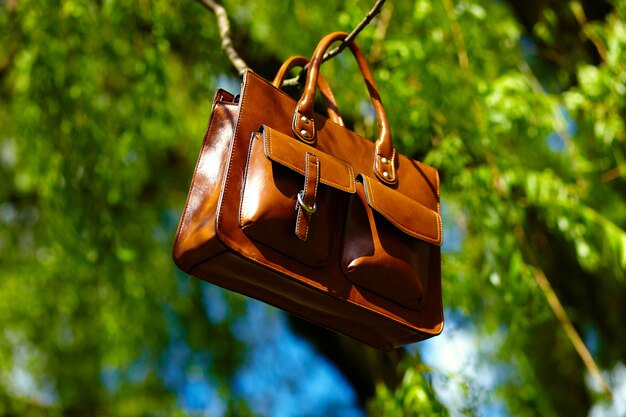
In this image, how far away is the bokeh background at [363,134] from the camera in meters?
2.09

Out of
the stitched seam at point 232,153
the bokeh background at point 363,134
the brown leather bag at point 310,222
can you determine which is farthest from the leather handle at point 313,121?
the bokeh background at point 363,134

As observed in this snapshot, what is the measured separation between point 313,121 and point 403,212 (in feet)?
0.70

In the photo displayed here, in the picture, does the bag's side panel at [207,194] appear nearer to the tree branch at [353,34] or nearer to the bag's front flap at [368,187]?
the bag's front flap at [368,187]

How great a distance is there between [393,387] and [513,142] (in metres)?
1.06

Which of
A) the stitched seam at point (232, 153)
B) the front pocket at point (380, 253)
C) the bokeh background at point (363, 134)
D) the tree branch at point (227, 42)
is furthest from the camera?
the bokeh background at point (363, 134)

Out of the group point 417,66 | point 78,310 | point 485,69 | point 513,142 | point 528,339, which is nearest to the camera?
point 417,66

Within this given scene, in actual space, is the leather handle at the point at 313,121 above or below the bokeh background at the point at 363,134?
above

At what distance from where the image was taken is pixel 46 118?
2.46 metres

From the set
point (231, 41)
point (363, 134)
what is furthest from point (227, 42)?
point (363, 134)

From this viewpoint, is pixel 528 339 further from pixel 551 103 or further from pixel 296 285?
pixel 296 285

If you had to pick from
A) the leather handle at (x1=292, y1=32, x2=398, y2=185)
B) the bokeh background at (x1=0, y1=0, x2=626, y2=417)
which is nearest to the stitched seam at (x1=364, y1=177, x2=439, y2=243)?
the leather handle at (x1=292, y1=32, x2=398, y2=185)

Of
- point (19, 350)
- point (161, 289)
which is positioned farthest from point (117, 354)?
A: point (19, 350)

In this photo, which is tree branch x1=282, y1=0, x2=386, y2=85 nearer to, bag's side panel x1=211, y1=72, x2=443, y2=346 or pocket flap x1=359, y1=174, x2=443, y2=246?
bag's side panel x1=211, y1=72, x2=443, y2=346

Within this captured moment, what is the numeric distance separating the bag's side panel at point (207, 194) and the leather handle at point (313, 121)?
114mm
